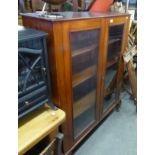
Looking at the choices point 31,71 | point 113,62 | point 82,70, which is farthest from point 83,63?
point 31,71

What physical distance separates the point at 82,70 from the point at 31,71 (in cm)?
69

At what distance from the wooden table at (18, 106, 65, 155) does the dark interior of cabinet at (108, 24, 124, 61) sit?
972mm

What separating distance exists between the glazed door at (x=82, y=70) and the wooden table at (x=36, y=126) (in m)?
0.29

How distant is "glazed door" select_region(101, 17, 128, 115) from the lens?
5.75ft

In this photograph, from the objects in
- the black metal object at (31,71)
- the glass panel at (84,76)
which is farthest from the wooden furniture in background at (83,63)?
the black metal object at (31,71)

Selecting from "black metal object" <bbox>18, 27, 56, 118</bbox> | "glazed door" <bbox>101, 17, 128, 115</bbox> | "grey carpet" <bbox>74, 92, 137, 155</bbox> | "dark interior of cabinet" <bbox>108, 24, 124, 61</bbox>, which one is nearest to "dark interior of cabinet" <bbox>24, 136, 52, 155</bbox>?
"black metal object" <bbox>18, 27, 56, 118</bbox>

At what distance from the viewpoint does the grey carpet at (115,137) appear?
1743 mm

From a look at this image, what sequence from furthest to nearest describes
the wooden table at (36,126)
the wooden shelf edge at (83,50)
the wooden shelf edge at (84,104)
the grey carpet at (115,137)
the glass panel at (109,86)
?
1. the glass panel at (109,86)
2. the grey carpet at (115,137)
3. the wooden shelf edge at (84,104)
4. the wooden shelf edge at (83,50)
5. the wooden table at (36,126)

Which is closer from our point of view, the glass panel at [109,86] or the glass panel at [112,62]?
the glass panel at [112,62]

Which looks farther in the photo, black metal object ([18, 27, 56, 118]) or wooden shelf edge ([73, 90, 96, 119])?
wooden shelf edge ([73, 90, 96, 119])

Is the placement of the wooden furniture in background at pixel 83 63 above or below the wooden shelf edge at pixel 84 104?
above

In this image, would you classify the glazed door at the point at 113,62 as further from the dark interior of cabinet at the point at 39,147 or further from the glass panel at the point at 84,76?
the dark interior of cabinet at the point at 39,147

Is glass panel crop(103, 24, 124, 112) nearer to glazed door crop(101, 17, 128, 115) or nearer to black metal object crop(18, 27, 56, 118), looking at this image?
glazed door crop(101, 17, 128, 115)
